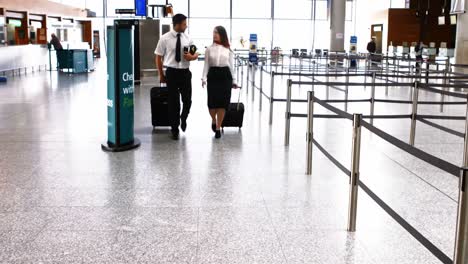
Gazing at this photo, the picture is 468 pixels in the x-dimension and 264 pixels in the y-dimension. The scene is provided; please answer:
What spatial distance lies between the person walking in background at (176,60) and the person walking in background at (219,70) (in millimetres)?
246

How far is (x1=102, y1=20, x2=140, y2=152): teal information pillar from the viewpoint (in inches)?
274

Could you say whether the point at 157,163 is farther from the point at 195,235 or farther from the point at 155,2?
the point at 155,2

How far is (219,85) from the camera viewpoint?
26.2 feet

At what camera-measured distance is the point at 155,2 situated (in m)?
20.4

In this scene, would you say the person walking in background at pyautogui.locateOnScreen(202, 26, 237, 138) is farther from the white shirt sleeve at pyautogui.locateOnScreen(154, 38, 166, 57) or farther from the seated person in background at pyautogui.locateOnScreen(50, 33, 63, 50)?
the seated person in background at pyautogui.locateOnScreen(50, 33, 63, 50)

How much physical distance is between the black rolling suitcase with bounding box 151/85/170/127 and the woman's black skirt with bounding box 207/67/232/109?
0.78 m

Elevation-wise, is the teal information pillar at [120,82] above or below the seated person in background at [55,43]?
below

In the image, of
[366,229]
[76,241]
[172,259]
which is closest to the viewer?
[172,259]

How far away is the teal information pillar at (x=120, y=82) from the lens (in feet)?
22.9

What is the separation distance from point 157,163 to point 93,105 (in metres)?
5.98

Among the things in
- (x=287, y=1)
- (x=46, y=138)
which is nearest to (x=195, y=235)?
(x=46, y=138)

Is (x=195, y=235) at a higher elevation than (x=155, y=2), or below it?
below

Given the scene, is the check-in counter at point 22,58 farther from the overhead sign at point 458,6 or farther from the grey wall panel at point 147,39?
the overhead sign at point 458,6

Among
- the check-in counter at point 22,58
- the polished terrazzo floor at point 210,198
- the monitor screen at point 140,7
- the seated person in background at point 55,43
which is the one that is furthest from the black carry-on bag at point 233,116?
the seated person in background at point 55,43
